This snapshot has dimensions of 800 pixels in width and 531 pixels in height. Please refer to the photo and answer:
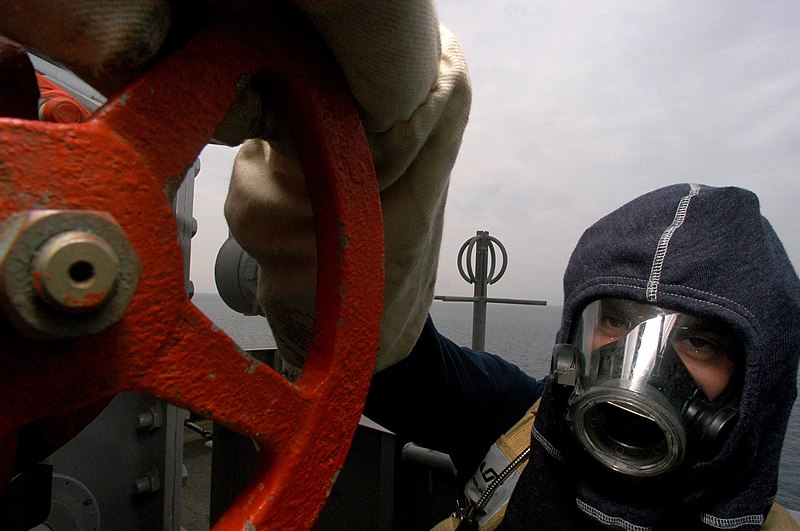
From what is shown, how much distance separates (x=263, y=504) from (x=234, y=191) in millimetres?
573

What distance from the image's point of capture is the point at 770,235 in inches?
44.8

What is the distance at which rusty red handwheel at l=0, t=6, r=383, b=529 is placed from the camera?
0.31 m

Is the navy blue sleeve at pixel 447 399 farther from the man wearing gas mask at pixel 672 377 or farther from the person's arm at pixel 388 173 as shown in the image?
the person's arm at pixel 388 173

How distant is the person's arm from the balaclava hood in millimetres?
555

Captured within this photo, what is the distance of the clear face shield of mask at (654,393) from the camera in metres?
1.01

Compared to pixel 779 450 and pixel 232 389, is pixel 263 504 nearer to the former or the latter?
pixel 232 389

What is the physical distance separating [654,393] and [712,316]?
205 millimetres

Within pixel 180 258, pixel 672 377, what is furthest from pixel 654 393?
pixel 180 258

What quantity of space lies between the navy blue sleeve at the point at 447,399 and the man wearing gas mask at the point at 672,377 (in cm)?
32

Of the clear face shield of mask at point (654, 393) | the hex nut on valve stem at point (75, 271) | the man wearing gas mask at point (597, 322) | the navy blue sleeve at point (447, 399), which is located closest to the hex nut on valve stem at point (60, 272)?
the hex nut on valve stem at point (75, 271)

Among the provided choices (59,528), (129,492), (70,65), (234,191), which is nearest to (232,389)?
(70,65)

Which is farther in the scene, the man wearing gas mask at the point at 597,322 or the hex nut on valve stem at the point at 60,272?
the man wearing gas mask at the point at 597,322

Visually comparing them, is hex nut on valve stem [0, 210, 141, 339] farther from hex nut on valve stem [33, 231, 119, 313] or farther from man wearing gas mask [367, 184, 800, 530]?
man wearing gas mask [367, 184, 800, 530]

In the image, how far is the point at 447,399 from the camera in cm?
151
